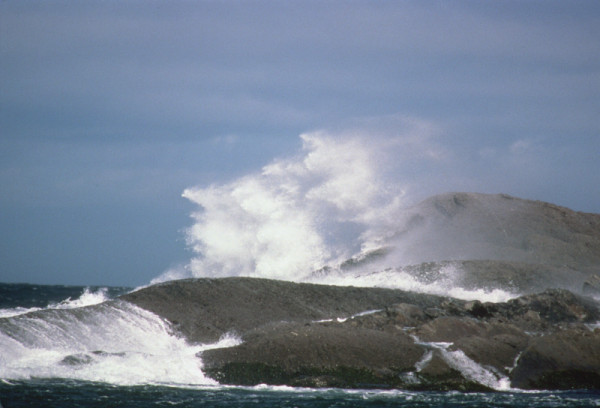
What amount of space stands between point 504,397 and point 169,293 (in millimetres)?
11667

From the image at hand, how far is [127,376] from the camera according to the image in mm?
17797

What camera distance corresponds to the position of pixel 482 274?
34.5 metres

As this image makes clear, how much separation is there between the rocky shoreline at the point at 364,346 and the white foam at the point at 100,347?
2.10 ft

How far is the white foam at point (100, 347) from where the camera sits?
704 inches

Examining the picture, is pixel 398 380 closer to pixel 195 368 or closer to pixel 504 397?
pixel 504 397

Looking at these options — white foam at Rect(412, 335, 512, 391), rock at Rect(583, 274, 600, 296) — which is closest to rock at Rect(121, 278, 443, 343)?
white foam at Rect(412, 335, 512, 391)

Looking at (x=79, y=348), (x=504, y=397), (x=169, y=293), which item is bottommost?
(x=504, y=397)

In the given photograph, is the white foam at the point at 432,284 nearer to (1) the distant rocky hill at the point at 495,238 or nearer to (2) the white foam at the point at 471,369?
(1) the distant rocky hill at the point at 495,238

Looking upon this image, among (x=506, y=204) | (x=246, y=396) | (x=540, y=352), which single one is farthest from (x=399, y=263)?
(x=246, y=396)

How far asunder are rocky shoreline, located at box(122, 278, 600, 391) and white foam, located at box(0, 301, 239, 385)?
641 mm

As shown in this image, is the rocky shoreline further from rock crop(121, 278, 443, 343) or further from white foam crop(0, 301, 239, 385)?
white foam crop(0, 301, 239, 385)

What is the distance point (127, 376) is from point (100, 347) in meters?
2.99

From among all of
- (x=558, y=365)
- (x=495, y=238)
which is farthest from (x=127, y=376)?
(x=495, y=238)

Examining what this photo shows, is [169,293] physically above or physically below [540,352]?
above
